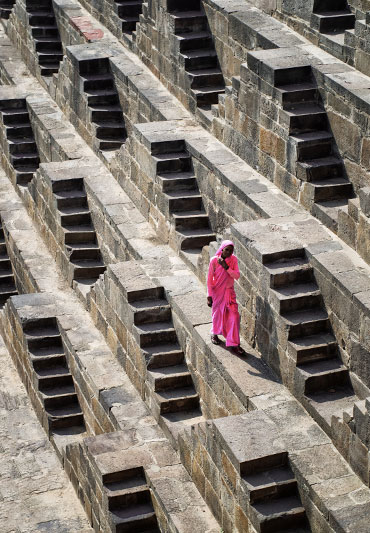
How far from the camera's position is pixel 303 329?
1165 centimetres

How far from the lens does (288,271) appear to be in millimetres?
11836

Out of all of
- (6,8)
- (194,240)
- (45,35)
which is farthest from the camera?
(6,8)

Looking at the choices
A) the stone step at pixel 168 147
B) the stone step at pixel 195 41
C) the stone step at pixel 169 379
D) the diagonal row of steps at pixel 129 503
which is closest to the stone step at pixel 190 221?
the stone step at pixel 168 147

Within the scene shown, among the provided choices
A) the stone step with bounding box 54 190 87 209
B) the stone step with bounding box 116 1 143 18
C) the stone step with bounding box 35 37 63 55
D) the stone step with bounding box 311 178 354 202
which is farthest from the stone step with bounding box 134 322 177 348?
the stone step with bounding box 35 37 63 55

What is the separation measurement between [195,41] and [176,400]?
650cm

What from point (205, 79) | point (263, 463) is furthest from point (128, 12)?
point (263, 463)

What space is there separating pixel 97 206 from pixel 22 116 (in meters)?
4.31

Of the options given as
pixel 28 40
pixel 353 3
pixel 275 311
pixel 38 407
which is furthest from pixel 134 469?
pixel 28 40

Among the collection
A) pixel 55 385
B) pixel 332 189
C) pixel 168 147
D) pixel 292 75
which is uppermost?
pixel 292 75

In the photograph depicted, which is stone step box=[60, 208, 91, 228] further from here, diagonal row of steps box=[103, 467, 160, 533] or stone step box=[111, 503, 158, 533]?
stone step box=[111, 503, 158, 533]

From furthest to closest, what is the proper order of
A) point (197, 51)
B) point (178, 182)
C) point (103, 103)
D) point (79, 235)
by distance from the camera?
point (103, 103) → point (197, 51) → point (79, 235) → point (178, 182)

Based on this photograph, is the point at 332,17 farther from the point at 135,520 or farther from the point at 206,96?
the point at 135,520

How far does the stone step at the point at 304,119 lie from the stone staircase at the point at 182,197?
1.82m

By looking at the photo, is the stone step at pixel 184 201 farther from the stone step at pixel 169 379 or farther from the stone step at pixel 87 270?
the stone step at pixel 169 379
